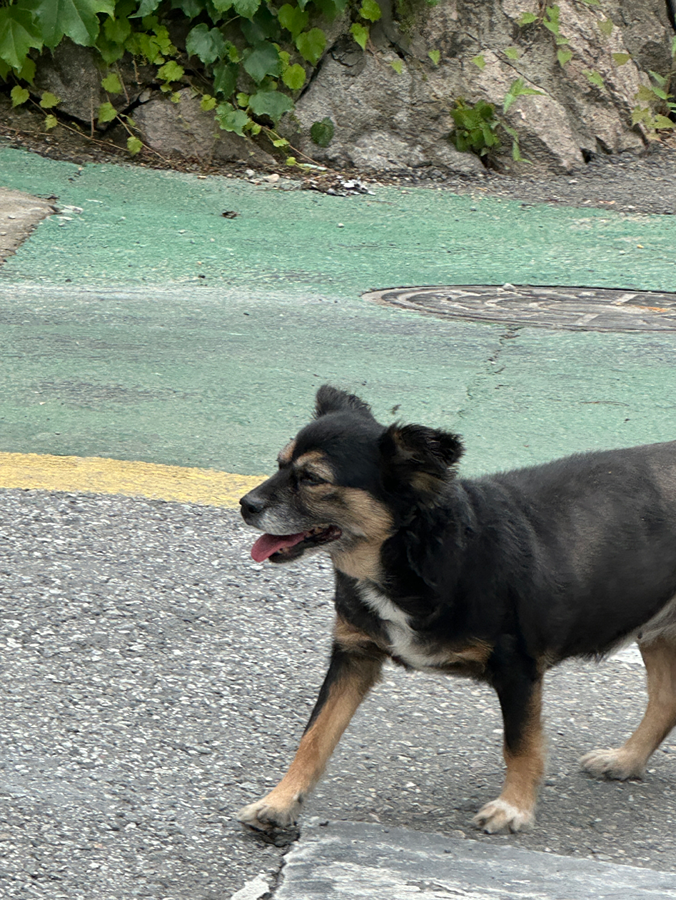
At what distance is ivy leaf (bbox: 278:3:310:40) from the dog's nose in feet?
27.9

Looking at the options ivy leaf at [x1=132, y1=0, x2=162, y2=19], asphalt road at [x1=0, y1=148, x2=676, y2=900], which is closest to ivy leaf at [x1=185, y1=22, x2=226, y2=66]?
ivy leaf at [x1=132, y1=0, x2=162, y2=19]

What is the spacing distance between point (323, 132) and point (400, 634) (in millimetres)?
8577

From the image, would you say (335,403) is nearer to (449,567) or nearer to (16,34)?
(449,567)

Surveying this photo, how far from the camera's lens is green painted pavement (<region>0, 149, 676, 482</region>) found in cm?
575

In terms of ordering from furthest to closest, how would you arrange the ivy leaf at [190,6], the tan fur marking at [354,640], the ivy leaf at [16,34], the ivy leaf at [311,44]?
the ivy leaf at [311,44] → the ivy leaf at [190,6] → the ivy leaf at [16,34] → the tan fur marking at [354,640]

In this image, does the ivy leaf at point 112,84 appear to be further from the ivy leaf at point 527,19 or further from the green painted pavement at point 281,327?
the ivy leaf at point 527,19

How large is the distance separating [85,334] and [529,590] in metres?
4.32

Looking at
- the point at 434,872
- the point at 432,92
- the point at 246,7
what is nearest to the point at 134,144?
the point at 246,7

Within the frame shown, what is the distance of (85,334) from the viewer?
6.90m

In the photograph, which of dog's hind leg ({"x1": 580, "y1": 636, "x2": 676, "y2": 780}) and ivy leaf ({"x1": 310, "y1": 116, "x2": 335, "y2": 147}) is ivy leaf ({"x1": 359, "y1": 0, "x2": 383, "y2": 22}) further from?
dog's hind leg ({"x1": 580, "y1": 636, "x2": 676, "y2": 780})

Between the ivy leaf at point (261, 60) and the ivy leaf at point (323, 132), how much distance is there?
24.9 inches

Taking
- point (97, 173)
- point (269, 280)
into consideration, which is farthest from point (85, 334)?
point (97, 173)

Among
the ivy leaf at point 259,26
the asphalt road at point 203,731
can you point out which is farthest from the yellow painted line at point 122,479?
the ivy leaf at point 259,26

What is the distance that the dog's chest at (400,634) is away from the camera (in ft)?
10.2
